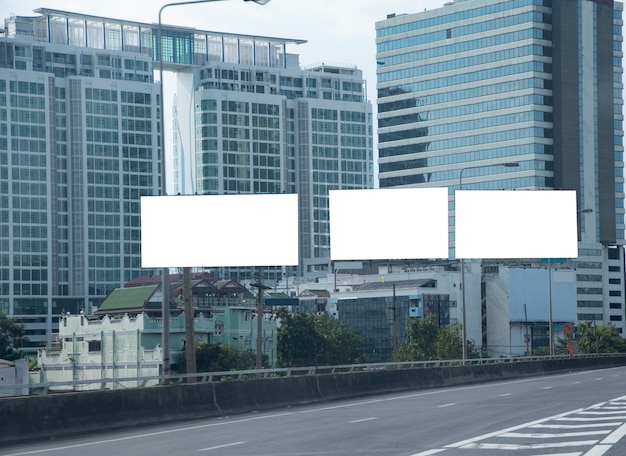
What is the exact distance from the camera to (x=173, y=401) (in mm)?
33719

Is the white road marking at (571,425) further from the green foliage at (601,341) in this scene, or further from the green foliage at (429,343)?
the green foliage at (601,341)

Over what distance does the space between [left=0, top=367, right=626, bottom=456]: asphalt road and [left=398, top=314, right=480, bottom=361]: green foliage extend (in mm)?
127913

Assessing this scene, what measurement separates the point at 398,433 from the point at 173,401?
9909mm

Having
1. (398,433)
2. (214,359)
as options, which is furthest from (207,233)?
(214,359)

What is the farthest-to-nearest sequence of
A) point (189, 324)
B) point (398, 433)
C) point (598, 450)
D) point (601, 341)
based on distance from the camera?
point (601, 341) < point (189, 324) < point (398, 433) < point (598, 450)

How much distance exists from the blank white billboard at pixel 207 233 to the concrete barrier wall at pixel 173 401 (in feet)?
12.1

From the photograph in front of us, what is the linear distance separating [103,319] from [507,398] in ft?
331

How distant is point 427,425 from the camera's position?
90.3 ft

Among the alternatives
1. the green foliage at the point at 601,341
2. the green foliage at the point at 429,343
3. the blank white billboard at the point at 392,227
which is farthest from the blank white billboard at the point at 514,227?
the green foliage at the point at 601,341

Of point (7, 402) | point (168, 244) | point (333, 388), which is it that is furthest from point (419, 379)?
point (7, 402)

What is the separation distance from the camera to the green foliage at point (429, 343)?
165 metres

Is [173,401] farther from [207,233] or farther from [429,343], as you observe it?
[429,343]

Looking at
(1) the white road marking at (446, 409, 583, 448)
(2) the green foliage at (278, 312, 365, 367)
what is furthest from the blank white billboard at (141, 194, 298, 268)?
(2) the green foliage at (278, 312, 365, 367)

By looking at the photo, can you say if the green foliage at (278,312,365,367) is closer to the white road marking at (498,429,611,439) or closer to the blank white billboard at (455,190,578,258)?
the blank white billboard at (455,190,578,258)
